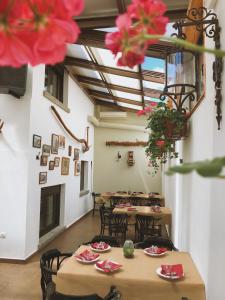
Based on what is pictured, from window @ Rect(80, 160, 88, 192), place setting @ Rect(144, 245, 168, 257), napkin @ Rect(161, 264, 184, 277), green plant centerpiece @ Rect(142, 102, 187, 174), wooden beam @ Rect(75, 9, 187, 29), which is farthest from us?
window @ Rect(80, 160, 88, 192)

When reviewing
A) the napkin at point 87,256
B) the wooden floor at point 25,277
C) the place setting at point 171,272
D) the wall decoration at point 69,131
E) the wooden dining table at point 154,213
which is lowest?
the wooden floor at point 25,277

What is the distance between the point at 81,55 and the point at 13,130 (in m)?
2.59

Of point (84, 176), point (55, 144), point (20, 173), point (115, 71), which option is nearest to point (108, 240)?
point (20, 173)

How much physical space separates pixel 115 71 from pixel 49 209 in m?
3.57

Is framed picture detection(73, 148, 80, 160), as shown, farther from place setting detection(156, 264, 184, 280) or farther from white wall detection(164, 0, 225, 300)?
place setting detection(156, 264, 184, 280)

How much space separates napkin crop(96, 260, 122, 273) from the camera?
7.83 ft

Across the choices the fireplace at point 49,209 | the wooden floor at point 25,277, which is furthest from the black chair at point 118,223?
the fireplace at point 49,209

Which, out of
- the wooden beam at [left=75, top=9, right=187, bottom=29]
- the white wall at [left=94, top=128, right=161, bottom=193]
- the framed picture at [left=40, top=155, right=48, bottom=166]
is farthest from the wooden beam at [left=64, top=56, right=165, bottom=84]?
the white wall at [left=94, top=128, right=161, bottom=193]

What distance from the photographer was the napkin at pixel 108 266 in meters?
2.39

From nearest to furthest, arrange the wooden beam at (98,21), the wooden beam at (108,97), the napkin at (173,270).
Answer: the napkin at (173,270) < the wooden beam at (98,21) < the wooden beam at (108,97)

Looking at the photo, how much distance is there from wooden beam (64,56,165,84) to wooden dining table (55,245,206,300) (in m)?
A: 4.29

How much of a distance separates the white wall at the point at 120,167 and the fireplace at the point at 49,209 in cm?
384

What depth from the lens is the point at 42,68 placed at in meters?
5.35

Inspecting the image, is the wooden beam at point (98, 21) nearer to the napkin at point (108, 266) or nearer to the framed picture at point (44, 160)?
the framed picture at point (44, 160)
